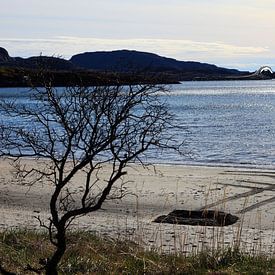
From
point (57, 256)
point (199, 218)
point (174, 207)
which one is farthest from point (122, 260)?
point (174, 207)

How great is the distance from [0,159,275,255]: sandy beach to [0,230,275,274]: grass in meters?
0.96

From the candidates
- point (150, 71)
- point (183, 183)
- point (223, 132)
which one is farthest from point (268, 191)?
point (223, 132)

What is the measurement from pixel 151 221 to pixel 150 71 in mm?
7679

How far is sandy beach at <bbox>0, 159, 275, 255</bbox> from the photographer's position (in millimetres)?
10430

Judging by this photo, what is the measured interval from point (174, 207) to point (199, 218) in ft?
6.61

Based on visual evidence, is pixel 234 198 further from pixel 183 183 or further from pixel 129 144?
pixel 129 144

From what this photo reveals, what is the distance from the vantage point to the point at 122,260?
7.84m

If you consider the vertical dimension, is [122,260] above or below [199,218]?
above

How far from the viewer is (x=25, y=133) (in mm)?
5387

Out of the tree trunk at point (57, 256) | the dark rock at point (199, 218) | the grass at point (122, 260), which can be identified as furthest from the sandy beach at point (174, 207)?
the tree trunk at point (57, 256)

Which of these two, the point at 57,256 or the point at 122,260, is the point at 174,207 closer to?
the point at 122,260

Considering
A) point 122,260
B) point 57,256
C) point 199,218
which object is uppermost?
point 57,256

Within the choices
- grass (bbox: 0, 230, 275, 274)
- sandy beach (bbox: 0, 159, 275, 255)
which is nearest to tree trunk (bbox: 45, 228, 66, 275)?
grass (bbox: 0, 230, 275, 274)

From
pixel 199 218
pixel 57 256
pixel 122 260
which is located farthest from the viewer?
pixel 199 218
